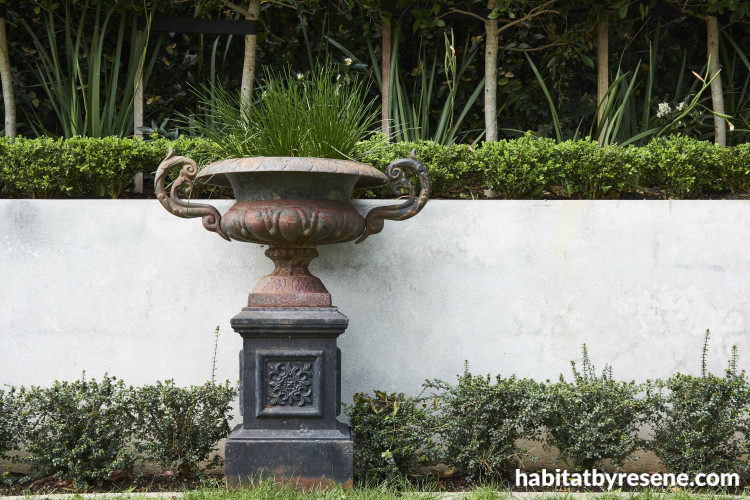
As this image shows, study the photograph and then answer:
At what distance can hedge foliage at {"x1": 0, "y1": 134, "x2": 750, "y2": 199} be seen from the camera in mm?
3520

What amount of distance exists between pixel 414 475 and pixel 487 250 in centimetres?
118

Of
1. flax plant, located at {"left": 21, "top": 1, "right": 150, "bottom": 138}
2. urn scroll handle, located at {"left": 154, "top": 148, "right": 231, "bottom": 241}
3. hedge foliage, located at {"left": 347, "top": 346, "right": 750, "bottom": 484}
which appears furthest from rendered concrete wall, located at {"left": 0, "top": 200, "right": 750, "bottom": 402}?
flax plant, located at {"left": 21, "top": 1, "right": 150, "bottom": 138}

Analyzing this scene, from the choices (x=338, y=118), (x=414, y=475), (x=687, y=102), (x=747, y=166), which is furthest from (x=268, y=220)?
(x=687, y=102)

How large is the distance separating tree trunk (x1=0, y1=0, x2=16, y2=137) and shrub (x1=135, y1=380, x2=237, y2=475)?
6.69 ft

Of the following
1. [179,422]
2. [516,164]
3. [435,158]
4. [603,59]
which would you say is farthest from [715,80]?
[179,422]

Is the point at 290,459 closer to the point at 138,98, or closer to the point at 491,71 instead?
the point at 138,98

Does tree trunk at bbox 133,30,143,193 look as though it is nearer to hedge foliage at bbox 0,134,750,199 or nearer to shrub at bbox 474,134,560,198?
hedge foliage at bbox 0,134,750,199

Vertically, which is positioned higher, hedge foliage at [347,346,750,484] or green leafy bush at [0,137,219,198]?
green leafy bush at [0,137,219,198]

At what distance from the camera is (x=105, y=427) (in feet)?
9.30

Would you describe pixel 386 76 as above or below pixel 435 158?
above

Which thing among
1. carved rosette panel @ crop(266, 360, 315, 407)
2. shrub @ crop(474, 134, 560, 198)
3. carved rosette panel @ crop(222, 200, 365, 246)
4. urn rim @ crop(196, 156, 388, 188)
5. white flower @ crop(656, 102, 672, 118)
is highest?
white flower @ crop(656, 102, 672, 118)

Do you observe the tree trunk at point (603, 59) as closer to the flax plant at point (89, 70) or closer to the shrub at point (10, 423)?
the flax plant at point (89, 70)

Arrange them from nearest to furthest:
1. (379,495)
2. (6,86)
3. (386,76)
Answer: (379,495) → (6,86) → (386,76)

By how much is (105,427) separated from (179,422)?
0.95 feet
